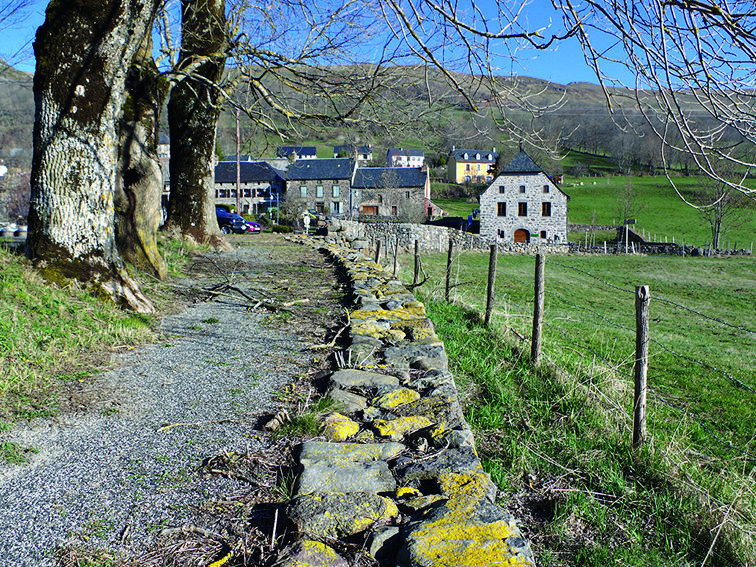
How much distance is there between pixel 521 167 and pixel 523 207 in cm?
337

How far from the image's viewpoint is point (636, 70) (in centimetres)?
340

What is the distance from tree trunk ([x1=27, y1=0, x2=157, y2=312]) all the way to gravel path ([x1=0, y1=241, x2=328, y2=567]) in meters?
1.52

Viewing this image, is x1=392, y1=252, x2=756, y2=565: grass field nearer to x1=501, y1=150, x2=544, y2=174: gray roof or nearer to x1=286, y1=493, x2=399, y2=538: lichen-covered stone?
x1=286, y1=493, x2=399, y2=538: lichen-covered stone

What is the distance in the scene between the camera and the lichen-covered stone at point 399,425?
307 centimetres

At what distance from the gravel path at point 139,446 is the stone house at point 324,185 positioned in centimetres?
5777

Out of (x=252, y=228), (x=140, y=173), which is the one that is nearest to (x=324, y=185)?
(x=252, y=228)

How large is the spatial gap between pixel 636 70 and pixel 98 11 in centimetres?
480

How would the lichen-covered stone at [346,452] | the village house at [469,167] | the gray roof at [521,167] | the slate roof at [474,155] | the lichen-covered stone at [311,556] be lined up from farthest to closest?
the village house at [469,167] < the slate roof at [474,155] < the gray roof at [521,167] < the lichen-covered stone at [346,452] < the lichen-covered stone at [311,556]

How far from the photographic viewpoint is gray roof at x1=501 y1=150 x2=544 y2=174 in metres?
46.5

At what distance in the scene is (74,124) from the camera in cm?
523

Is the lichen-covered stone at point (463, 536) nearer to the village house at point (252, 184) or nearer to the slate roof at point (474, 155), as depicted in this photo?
the village house at point (252, 184)

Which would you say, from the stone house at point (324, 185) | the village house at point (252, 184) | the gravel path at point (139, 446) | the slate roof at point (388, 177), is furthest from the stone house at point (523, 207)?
the gravel path at point (139, 446)

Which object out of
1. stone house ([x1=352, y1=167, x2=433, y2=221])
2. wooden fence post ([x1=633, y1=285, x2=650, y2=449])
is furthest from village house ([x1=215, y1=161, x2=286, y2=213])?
wooden fence post ([x1=633, y1=285, x2=650, y2=449])

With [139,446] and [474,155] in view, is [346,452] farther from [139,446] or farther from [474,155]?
[474,155]
